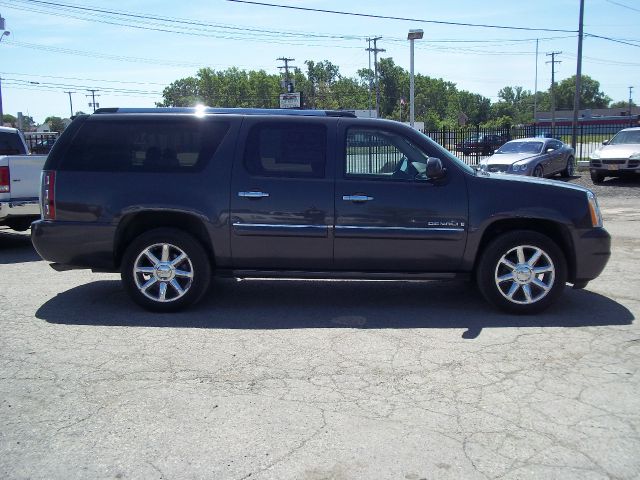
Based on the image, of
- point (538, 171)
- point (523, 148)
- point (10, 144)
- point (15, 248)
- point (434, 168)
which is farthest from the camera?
point (523, 148)

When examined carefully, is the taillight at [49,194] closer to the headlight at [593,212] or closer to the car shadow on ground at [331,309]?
the car shadow on ground at [331,309]

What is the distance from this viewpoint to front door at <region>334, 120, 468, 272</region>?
590 centimetres

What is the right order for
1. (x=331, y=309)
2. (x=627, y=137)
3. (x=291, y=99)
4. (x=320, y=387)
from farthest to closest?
(x=291, y=99), (x=627, y=137), (x=331, y=309), (x=320, y=387)

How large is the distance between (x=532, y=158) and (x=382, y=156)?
14.3 meters

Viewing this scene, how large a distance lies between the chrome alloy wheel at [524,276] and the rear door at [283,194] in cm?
167

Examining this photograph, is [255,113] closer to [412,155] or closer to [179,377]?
[412,155]

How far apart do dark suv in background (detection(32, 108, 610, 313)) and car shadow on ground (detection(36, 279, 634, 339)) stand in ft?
0.92

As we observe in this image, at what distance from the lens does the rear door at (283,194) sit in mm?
5918

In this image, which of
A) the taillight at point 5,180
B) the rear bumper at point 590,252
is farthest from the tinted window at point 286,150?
the taillight at point 5,180

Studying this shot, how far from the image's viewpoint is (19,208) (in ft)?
30.9

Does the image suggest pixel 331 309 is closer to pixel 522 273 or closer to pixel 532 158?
pixel 522 273

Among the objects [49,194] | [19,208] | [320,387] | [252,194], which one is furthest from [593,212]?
[19,208]

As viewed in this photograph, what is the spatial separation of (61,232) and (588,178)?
2040 centimetres

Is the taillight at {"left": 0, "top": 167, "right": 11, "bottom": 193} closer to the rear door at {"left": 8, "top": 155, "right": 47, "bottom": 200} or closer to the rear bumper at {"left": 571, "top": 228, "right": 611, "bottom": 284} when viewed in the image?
the rear door at {"left": 8, "top": 155, "right": 47, "bottom": 200}
